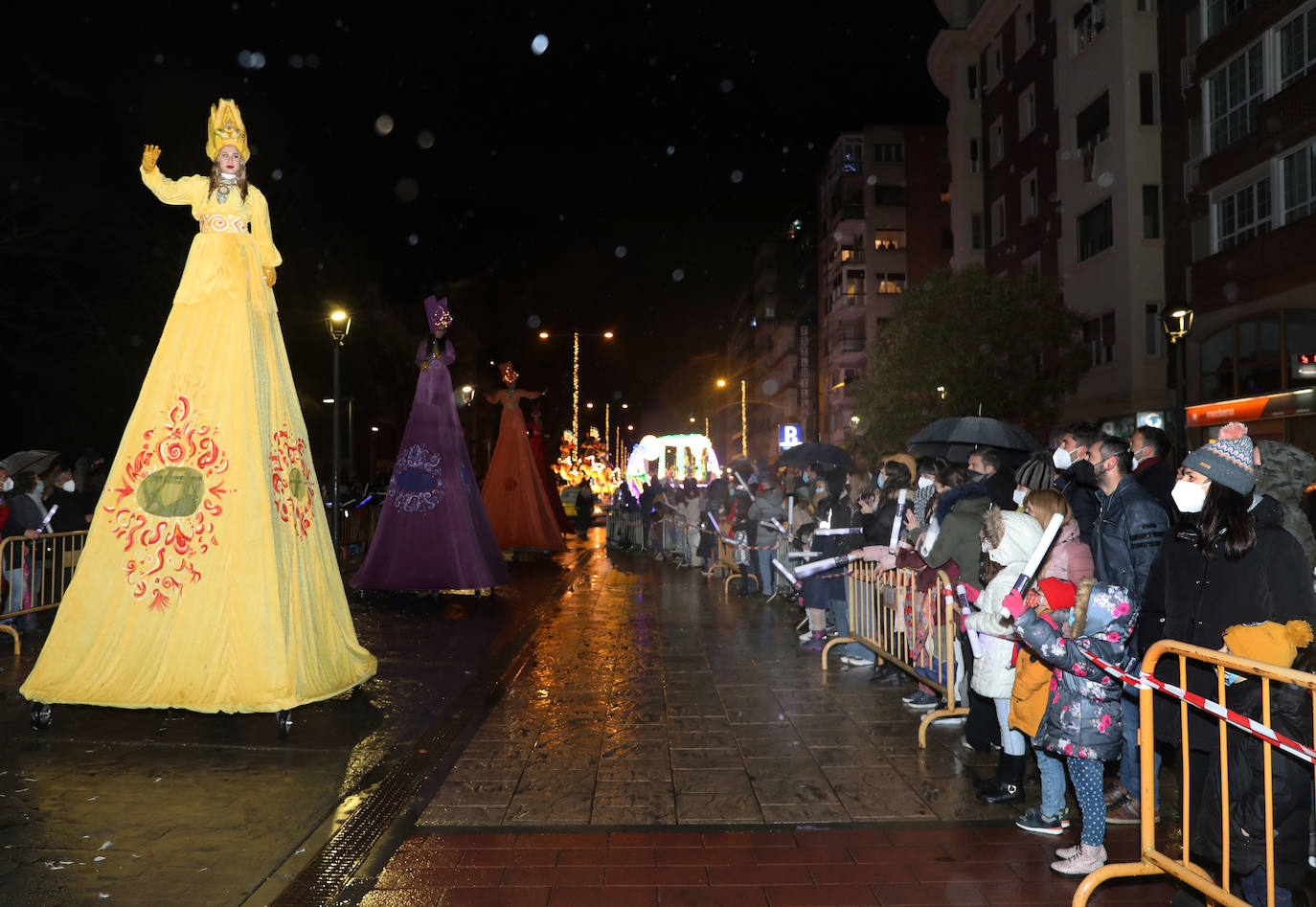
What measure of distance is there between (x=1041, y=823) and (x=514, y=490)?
16875 mm

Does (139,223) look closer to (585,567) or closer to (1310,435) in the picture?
(585,567)

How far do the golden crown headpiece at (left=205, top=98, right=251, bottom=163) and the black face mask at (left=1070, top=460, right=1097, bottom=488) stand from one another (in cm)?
626

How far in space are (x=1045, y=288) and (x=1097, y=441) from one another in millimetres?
24543

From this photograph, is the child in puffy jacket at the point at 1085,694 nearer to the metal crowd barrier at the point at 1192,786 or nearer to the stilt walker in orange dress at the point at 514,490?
the metal crowd barrier at the point at 1192,786

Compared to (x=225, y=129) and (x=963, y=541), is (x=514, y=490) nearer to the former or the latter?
(x=225, y=129)

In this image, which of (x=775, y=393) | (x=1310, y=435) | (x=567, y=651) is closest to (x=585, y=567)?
(x=567, y=651)

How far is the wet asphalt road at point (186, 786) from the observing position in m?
4.38

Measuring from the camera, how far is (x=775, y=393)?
93500 millimetres

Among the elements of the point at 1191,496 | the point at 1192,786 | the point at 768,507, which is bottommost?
the point at 1192,786

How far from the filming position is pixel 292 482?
727 cm

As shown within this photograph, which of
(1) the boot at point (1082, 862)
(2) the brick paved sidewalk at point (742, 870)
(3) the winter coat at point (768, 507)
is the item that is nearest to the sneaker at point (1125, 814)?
(2) the brick paved sidewalk at point (742, 870)

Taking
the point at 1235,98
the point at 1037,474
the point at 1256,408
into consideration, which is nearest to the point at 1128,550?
the point at 1037,474

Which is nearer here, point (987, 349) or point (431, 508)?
point (431, 508)

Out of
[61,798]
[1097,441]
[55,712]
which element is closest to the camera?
[61,798]
